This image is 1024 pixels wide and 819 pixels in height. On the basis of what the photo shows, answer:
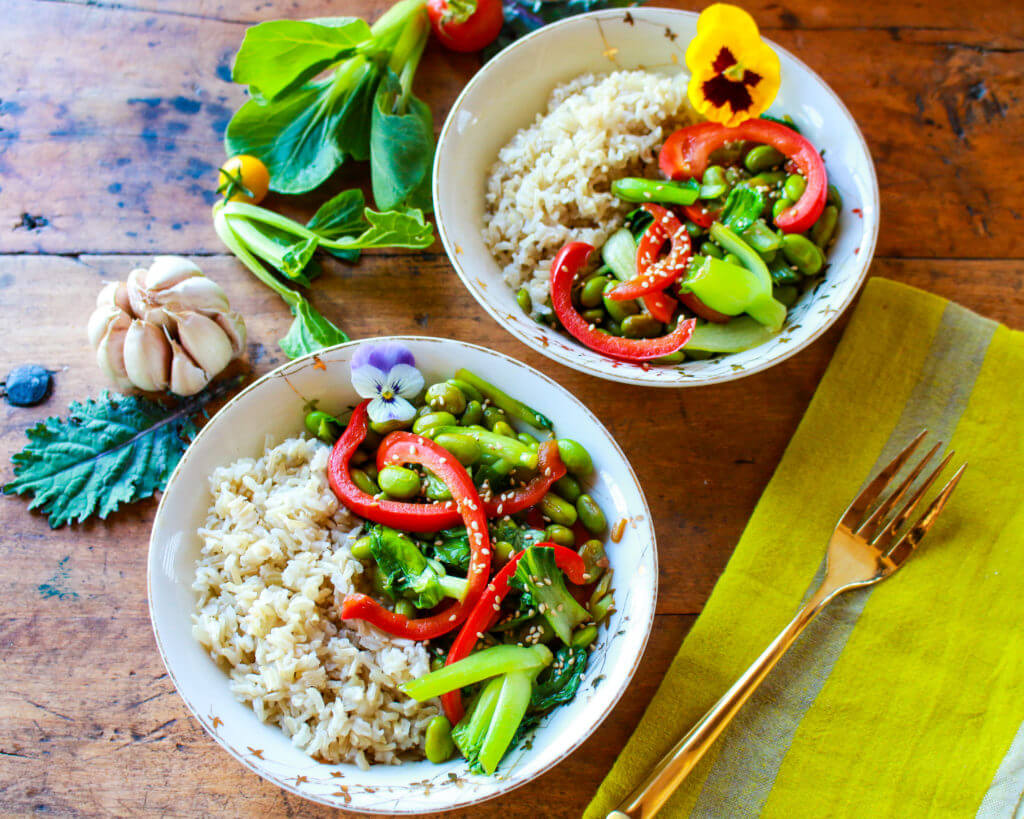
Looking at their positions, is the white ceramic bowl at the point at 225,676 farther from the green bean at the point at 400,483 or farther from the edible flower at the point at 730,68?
the edible flower at the point at 730,68

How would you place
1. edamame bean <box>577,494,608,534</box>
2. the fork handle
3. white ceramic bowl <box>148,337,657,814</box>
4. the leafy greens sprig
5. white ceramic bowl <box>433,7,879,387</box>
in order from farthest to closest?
the leafy greens sprig → white ceramic bowl <box>433,7,879,387</box> → edamame bean <box>577,494,608,534</box> → the fork handle → white ceramic bowl <box>148,337,657,814</box>

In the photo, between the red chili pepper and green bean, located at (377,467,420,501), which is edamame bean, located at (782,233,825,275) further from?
green bean, located at (377,467,420,501)

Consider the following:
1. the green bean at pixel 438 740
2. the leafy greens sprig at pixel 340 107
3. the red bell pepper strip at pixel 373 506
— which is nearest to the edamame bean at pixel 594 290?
the leafy greens sprig at pixel 340 107

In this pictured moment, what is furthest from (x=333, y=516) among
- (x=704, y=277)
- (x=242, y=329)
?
(x=704, y=277)

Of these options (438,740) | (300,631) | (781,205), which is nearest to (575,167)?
(781,205)

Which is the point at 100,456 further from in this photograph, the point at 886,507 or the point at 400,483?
the point at 886,507

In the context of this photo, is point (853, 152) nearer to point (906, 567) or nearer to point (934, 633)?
point (906, 567)

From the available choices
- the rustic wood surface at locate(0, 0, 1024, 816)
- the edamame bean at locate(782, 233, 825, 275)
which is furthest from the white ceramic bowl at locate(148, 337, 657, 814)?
the edamame bean at locate(782, 233, 825, 275)
